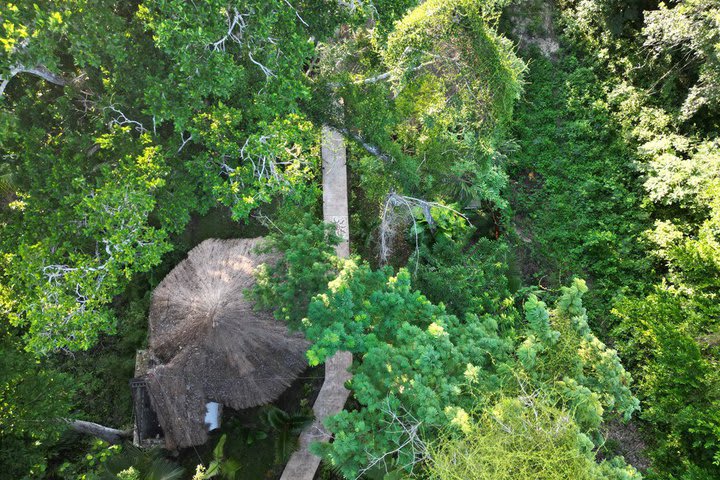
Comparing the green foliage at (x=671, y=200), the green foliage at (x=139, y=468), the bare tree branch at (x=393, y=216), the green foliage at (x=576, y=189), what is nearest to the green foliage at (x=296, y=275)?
the bare tree branch at (x=393, y=216)

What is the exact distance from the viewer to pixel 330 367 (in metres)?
11.4

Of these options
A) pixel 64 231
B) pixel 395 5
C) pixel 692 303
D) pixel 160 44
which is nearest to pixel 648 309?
pixel 692 303

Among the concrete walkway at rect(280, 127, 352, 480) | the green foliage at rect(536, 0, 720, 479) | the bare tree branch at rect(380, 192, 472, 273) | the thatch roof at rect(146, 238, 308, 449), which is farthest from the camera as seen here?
the bare tree branch at rect(380, 192, 472, 273)

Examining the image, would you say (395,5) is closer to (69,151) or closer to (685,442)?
(69,151)

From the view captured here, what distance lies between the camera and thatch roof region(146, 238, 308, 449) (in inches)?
362

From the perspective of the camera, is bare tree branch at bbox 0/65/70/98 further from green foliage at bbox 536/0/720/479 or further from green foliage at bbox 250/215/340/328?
green foliage at bbox 536/0/720/479

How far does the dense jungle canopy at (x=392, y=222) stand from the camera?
7.11 metres

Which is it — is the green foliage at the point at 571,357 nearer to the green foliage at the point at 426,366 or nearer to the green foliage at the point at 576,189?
the green foliage at the point at 426,366

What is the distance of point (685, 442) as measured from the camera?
9.72 m

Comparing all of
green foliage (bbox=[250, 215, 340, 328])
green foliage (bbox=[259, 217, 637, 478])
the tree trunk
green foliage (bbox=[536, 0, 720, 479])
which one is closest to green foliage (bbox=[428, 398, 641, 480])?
green foliage (bbox=[259, 217, 637, 478])

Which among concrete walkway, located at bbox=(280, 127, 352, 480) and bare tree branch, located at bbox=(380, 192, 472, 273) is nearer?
concrete walkway, located at bbox=(280, 127, 352, 480)

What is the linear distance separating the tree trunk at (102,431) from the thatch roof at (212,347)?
1.68m

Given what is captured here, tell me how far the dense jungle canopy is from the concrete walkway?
0.40 m

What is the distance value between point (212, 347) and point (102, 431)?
428cm
